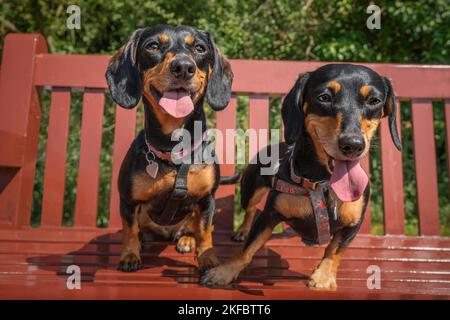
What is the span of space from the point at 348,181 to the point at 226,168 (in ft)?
4.39

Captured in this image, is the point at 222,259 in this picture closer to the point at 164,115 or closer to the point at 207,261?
the point at 207,261

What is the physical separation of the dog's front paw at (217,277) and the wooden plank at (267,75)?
1.39 meters

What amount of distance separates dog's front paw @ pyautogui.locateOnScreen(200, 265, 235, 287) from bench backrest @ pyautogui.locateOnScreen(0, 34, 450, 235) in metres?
0.96

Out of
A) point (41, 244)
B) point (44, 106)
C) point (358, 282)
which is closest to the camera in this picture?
point (358, 282)

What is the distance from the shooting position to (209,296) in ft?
6.24

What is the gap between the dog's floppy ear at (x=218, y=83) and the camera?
2.62 meters

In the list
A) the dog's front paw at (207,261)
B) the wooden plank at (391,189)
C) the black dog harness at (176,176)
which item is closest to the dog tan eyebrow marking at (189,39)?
the black dog harness at (176,176)

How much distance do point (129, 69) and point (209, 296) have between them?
4.30 feet

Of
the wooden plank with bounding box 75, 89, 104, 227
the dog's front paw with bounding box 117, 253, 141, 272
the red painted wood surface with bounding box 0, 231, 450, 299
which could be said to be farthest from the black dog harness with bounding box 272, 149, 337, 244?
the wooden plank with bounding box 75, 89, 104, 227

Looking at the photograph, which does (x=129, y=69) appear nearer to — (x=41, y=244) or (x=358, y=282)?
(x=41, y=244)

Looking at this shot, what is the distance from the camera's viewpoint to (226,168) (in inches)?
132

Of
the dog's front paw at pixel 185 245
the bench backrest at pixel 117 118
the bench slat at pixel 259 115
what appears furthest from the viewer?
the bench slat at pixel 259 115

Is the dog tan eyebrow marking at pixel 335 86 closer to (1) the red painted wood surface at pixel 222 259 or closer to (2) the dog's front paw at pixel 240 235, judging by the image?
(1) the red painted wood surface at pixel 222 259
